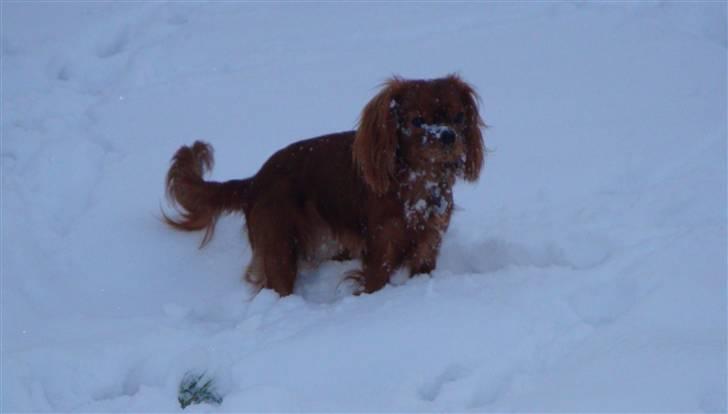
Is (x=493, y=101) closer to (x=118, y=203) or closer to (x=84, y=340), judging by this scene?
(x=118, y=203)

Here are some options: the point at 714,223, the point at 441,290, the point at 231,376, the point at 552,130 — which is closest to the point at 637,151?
the point at 552,130

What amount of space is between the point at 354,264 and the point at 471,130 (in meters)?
0.85

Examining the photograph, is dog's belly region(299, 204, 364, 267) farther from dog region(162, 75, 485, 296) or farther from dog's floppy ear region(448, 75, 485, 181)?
dog's floppy ear region(448, 75, 485, 181)

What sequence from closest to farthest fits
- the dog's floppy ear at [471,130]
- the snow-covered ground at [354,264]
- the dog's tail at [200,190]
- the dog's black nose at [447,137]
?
the snow-covered ground at [354,264] → the dog's black nose at [447,137] → the dog's floppy ear at [471,130] → the dog's tail at [200,190]

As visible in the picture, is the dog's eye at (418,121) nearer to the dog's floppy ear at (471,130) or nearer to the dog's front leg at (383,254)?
the dog's floppy ear at (471,130)

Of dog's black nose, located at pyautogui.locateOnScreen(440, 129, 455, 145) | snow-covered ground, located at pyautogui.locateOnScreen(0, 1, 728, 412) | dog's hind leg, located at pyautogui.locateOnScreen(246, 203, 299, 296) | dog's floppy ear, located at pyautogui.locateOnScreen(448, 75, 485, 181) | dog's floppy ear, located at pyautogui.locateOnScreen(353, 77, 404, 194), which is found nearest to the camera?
snow-covered ground, located at pyautogui.locateOnScreen(0, 1, 728, 412)

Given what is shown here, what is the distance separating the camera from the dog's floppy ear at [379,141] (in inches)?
125

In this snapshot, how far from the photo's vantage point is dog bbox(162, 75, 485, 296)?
3.17 m

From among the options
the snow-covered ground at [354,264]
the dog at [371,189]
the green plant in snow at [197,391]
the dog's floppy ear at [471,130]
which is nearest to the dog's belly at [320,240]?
the dog at [371,189]

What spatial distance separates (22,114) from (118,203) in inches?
54.1

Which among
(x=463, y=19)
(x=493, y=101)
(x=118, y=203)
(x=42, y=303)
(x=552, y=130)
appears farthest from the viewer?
(x=463, y=19)

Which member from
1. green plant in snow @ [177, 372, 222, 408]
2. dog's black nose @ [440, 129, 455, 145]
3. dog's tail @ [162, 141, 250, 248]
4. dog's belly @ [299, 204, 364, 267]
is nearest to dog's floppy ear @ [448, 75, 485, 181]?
dog's black nose @ [440, 129, 455, 145]

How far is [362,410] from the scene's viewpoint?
2.42m

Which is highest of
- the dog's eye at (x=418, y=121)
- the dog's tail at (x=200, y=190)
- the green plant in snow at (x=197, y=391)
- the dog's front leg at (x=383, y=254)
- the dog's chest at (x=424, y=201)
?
the dog's eye at (x=418, y=121)
